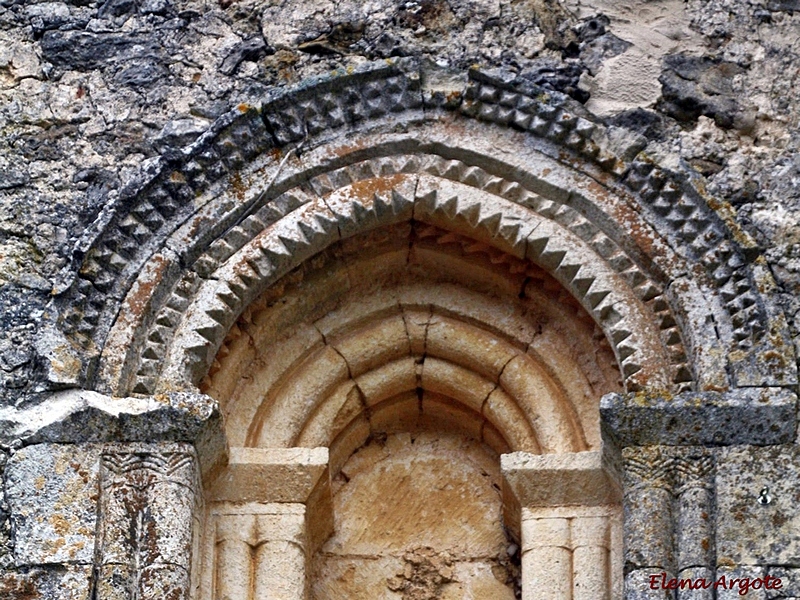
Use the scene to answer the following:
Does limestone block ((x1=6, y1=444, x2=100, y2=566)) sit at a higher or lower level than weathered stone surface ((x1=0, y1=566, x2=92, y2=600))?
higher

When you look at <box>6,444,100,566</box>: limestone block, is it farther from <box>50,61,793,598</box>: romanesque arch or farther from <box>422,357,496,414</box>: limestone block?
<box>422,357,496,414</box>: limestone block

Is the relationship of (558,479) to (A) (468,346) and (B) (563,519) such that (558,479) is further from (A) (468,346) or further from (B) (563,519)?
(A) (468,346)

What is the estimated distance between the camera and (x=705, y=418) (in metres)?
6.07

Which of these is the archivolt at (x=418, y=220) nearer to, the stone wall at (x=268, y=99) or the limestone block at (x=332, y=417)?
the stone wall at (x=268, y=99)

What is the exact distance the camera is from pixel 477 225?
6746mm

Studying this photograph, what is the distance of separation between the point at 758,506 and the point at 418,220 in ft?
6.40

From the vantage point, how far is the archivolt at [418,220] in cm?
636

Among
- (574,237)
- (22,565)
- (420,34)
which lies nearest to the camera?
(22,565)

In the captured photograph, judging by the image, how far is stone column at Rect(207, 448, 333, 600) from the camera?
21.4 ft

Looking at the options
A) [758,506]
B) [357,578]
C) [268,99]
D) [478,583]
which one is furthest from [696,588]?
[268,99]

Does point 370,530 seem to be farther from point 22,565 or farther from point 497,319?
point 22,565

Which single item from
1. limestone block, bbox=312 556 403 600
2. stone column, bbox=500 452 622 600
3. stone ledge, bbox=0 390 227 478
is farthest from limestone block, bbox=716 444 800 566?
stone ledge, bbox=0 390 227 478

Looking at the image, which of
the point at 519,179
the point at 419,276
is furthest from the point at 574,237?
the point at 419,276

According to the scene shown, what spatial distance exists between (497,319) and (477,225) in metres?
0.51
